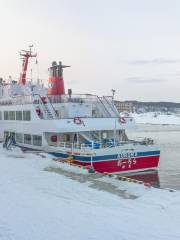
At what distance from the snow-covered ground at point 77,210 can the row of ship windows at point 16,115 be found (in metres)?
11.1

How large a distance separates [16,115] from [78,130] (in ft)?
28.5

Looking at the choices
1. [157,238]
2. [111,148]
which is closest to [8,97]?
[111,148]

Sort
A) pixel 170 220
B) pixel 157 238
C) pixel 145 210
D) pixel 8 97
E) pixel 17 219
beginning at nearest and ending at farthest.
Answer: pixel 157 238, pixel 17 219, pixel 170 220, pixel 145 210, pixel 8 97

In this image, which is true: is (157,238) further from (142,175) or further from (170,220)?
(142,175)

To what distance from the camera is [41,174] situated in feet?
59.7

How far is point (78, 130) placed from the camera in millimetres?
25703

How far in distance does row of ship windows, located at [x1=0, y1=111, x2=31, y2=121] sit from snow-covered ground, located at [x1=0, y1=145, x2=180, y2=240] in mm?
11145

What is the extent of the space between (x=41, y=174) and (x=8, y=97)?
19.6 meters

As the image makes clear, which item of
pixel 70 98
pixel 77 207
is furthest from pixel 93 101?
pixel 77 207

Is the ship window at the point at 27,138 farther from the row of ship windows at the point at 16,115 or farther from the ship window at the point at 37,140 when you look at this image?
the row of ship windows at the point at 16,115

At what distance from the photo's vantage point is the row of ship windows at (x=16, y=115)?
29.6m

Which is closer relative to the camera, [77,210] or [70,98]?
[77,210]

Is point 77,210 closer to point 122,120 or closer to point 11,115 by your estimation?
point 122,120

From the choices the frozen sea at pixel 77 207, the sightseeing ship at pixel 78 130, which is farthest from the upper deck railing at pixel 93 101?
the frozen sea at pixel 77 207
